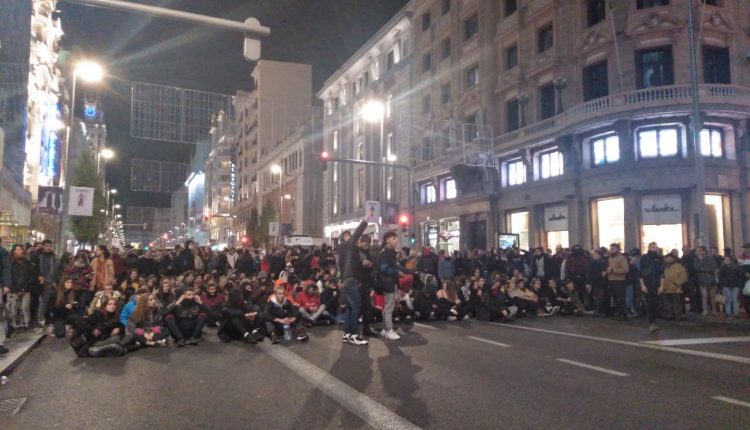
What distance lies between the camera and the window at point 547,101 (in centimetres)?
2931

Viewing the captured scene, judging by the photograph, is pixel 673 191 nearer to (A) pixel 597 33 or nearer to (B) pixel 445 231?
(A) pixel 597 33

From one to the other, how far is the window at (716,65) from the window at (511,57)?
1012cm

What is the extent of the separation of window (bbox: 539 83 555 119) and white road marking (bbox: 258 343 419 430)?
24173 millimetres

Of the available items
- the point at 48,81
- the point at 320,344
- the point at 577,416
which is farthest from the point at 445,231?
the point at 48,81

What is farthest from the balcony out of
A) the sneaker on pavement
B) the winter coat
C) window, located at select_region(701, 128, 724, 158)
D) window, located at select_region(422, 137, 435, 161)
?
the sneaker on pavement

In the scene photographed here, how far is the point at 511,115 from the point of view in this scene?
107ft

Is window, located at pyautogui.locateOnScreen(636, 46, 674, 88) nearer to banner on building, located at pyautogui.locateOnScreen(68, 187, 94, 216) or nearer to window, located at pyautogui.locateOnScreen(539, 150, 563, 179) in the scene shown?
window, located at pyautogui.locateOnScreen(539, 150, 563, 179)

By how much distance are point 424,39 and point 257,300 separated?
33033mm

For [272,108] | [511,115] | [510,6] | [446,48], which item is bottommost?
[511,115]

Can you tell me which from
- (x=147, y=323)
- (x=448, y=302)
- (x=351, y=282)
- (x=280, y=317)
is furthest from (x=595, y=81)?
(x=147, y=323)

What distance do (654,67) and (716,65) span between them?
2571 mm

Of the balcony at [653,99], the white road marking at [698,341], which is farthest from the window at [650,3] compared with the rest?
the white road marking at [698,341]

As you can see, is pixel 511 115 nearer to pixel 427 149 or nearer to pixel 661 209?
pixel 427 149

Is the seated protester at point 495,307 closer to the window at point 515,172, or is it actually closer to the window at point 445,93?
the window at point 515,172
